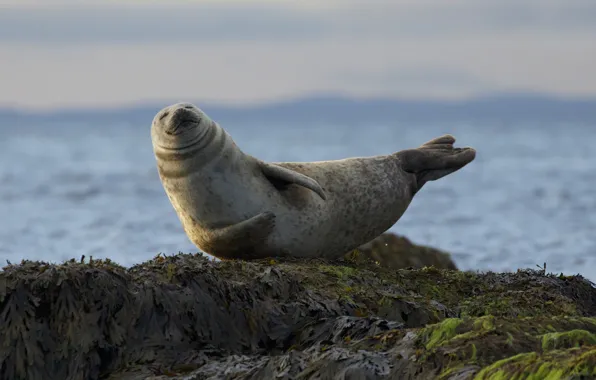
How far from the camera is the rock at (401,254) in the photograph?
13805mm

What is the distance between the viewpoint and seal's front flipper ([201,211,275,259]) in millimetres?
9125

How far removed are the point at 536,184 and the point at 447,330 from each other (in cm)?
3721

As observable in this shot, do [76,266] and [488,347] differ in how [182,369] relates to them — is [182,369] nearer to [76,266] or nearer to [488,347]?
[76,266]

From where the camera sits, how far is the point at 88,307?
6.95 meters

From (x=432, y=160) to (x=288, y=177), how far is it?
5.96ft

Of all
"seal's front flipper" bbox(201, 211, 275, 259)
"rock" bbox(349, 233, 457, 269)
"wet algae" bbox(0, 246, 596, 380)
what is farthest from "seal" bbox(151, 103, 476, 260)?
"rock" bbox(349, 233, 457, 269)

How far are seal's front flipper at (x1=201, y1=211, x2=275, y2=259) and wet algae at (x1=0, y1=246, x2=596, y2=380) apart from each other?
2.34 feet

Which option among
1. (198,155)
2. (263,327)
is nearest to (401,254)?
(198,155)

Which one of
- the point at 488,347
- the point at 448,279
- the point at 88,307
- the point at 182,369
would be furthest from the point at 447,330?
the point at 448,279

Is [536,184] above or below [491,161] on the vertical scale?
below

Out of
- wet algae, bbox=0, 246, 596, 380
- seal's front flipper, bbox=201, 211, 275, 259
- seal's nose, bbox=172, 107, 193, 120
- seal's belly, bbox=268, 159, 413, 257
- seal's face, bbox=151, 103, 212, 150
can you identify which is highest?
seal's nose, bbox=172, 107, 193, 120

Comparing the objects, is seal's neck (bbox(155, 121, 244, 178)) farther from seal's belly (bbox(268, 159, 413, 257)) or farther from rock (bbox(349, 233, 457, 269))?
rock (bbox(349, 233, 457, 269))

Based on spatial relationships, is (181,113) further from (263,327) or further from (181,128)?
(263,327)

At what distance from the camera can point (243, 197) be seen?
929cm
